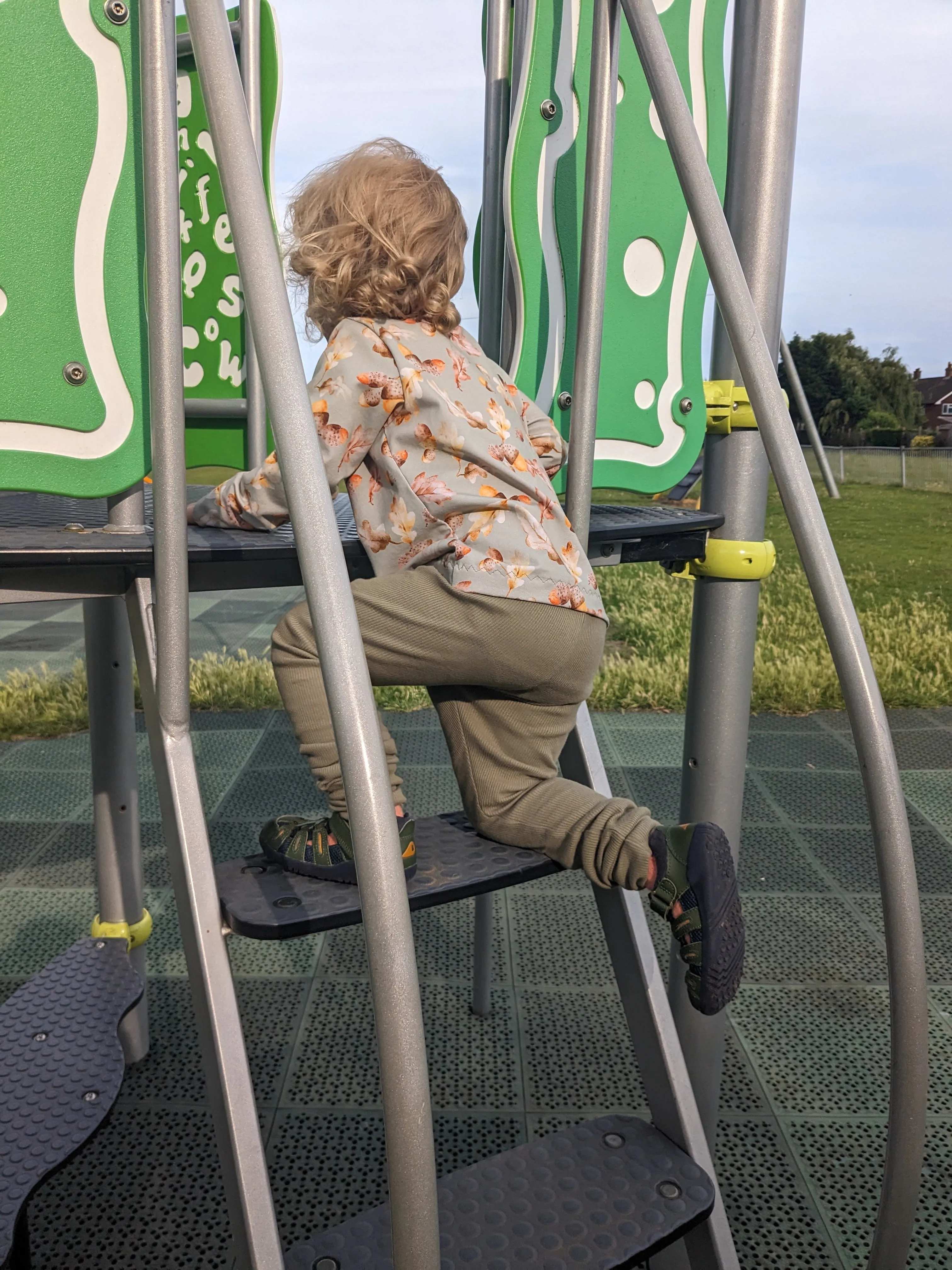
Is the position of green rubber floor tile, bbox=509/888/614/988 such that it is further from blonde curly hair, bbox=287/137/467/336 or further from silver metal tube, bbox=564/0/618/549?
blonde curly hair, bbox=287/137/467/336

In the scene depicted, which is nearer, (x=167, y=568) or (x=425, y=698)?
(x=167, y=568)

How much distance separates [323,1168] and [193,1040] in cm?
53

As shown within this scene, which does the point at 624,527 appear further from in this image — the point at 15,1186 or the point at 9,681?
the point at 9,681

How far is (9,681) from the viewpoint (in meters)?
5.20

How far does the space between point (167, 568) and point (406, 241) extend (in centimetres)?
61

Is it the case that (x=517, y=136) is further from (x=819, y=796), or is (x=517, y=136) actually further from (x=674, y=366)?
(x=819, y=796)

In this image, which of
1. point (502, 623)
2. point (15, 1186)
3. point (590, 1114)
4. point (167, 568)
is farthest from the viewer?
point (590, 1114)

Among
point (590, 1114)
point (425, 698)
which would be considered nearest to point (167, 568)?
point (590, 1114)

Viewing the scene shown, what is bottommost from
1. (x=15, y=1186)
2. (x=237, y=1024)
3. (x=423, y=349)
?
(x=15, y=1186)

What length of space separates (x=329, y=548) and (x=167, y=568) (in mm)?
366

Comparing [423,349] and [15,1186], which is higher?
[423,349]

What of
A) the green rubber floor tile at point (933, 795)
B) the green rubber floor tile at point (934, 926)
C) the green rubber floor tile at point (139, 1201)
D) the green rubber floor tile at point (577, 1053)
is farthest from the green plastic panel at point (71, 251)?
the green rubber floor tile at point (933, 795)

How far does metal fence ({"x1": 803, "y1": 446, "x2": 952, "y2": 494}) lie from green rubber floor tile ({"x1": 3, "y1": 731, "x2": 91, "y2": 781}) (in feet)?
35.9

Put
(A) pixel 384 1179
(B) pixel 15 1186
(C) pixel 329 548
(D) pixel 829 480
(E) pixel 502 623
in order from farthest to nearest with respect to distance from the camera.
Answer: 1. (D) pixel 829 480
2. (A) pixel 384 1179
3. (B) pixel 15 1186
4. (E) pixel 502 623
5. (C) pixel 329 548
